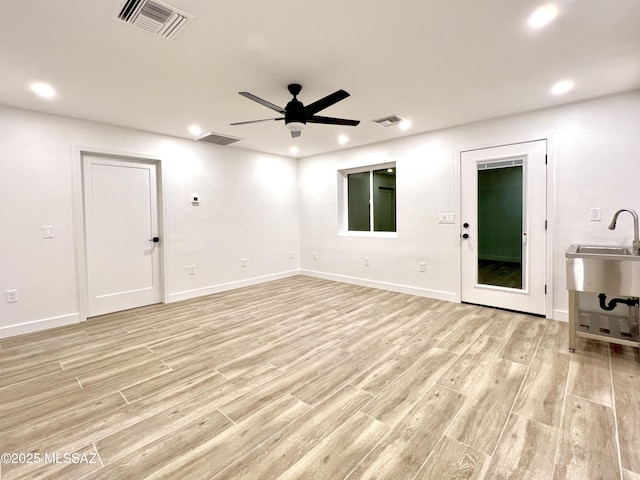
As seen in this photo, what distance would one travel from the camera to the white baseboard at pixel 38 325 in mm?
3420

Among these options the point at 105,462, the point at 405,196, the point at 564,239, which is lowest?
the point at 105,462

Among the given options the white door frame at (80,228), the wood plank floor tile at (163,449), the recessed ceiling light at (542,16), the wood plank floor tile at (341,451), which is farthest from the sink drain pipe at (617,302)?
the white door frame at (80,228)

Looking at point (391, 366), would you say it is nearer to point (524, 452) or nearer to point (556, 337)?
point (524, 452)

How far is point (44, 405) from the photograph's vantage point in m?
2.13

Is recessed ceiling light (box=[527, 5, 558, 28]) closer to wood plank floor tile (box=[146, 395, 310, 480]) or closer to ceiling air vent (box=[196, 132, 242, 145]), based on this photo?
wood plank floor tile (box=[146, 395, 310, 480])

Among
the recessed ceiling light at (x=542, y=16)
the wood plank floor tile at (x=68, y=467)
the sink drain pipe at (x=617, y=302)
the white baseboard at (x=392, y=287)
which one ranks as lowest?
the wood plank floor tile at (x=68, y=467)

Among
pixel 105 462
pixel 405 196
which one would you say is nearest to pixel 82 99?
pixel 105 462

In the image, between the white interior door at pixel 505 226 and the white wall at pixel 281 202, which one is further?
the white interior door at pixel 505 226

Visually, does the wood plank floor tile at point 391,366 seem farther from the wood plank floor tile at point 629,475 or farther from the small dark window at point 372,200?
the small dark window at point 372,200

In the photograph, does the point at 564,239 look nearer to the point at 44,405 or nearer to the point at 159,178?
the point at 44,405

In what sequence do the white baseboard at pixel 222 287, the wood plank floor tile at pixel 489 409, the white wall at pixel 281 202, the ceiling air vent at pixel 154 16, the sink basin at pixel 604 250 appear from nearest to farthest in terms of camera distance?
the wood plank floor tile at pixel 489 409, the ceiling air vent at pixel 154 16, the sink basin at pixel 604 250, the white wall at pixel 281 202, the white baseboard at pixel 222 287

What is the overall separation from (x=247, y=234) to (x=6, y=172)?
10.6 ft

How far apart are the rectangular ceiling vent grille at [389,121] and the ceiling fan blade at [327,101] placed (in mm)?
1528

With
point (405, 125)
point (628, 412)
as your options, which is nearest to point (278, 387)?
point (628, 412)
